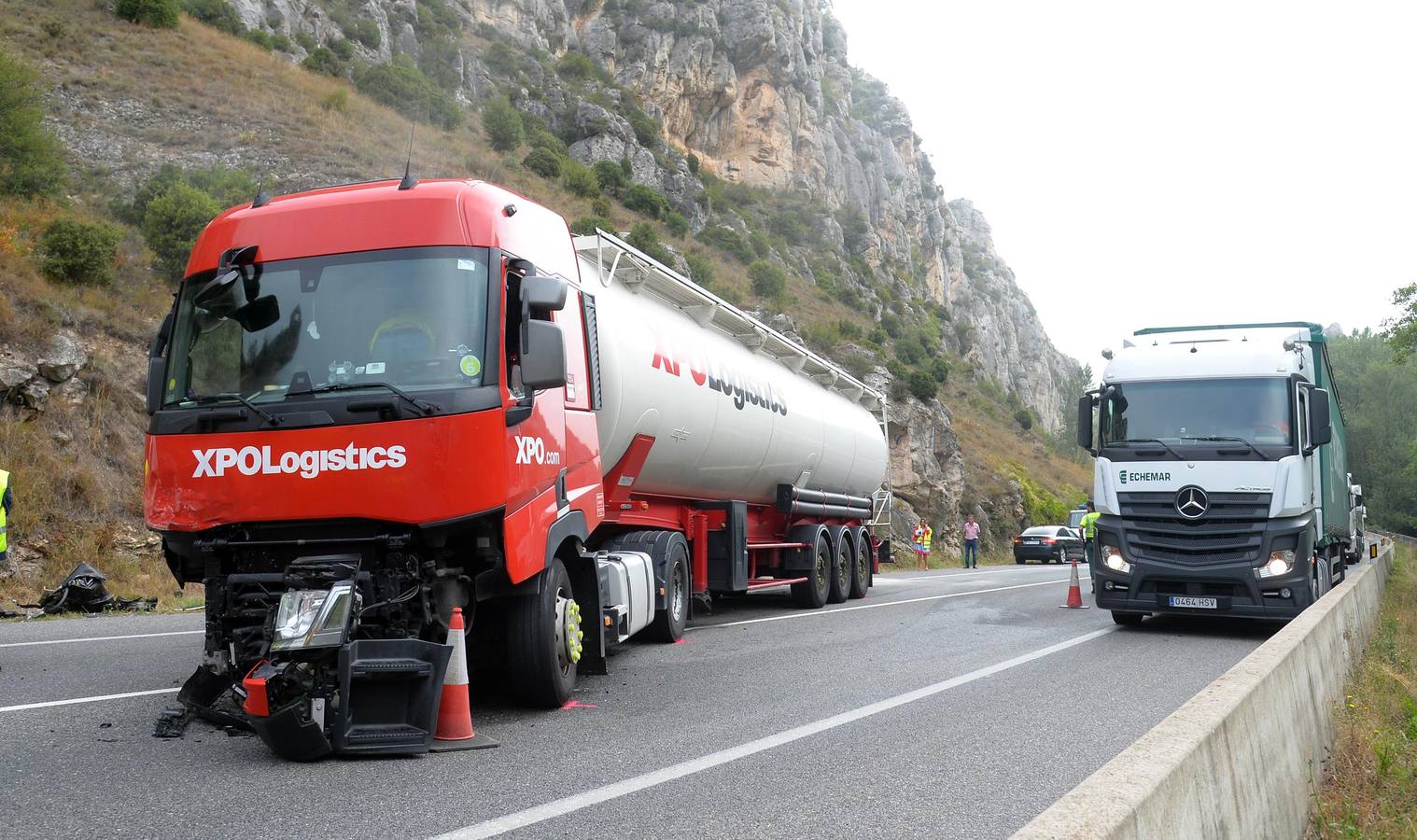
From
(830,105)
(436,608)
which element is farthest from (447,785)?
(830,105)

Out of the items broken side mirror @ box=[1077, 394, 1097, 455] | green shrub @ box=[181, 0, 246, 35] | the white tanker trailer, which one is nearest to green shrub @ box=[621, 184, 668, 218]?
green shrub @ box=[181, 0, 246, 35]

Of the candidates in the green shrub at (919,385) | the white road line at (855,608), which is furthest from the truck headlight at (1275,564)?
the green shrub at (919,385)

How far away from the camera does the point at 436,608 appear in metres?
5.93

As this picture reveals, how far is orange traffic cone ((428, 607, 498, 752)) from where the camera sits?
18.6ft

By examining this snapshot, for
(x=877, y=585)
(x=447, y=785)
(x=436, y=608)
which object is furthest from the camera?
(x=877, y=585)

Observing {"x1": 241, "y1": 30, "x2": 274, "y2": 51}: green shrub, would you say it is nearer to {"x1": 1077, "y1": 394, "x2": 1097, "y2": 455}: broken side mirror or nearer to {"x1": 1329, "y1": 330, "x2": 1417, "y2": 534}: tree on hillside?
{"x1": 1077, "y1": 394, "x2": 1097, "y2": 455}: broken side mirror

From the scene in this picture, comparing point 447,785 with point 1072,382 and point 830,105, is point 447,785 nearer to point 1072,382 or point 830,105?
point 830,105

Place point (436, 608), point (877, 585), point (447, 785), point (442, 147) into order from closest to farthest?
1. point (447, 785)
2. point (436, 608)
3. point (877, 585)
4. point (442, 147)

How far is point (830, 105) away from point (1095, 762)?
94298mm

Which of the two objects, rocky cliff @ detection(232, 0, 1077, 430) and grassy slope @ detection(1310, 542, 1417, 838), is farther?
rocky cliff @ detection(232, 0, 1077, 430)

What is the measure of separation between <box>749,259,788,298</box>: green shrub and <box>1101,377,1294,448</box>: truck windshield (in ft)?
121

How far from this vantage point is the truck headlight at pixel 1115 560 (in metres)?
11.4

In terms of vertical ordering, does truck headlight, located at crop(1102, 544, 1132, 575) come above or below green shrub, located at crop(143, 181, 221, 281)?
below

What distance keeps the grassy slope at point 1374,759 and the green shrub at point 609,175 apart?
41416 millimetres
